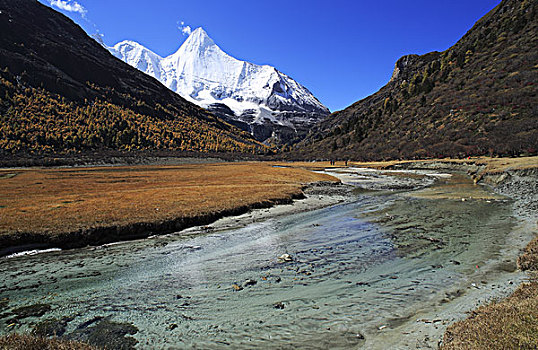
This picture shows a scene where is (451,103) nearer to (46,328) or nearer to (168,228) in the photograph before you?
(168,228)

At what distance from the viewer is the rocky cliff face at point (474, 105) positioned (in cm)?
7781

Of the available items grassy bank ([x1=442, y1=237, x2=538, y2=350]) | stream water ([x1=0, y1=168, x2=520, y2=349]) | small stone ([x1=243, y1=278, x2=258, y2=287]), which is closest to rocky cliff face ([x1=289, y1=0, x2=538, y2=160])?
stream water ([x1=0, y1=168, x2=520, y2=349])

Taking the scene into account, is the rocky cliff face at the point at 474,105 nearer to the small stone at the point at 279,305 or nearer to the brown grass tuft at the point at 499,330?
the brown grass tuft at the point at 499,330

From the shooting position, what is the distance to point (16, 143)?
4417 inches

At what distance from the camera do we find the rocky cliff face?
77812 millimetres

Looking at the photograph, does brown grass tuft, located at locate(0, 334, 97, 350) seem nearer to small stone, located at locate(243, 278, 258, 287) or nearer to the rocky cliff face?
small stone, located at locate(243, 278, 258, 287)

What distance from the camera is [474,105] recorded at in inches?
3927

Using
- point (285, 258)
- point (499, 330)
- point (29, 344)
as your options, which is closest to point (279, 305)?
point (285, 258)

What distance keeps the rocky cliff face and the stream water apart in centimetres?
6262

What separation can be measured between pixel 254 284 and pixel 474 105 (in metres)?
123

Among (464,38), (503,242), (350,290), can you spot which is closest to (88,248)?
(350,290)

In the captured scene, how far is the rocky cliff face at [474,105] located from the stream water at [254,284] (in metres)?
62.6

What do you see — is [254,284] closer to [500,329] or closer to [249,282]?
[249,282]

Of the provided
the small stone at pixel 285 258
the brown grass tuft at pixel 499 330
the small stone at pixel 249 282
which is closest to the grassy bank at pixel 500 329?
the brown grass tuft at pixel 499 330
